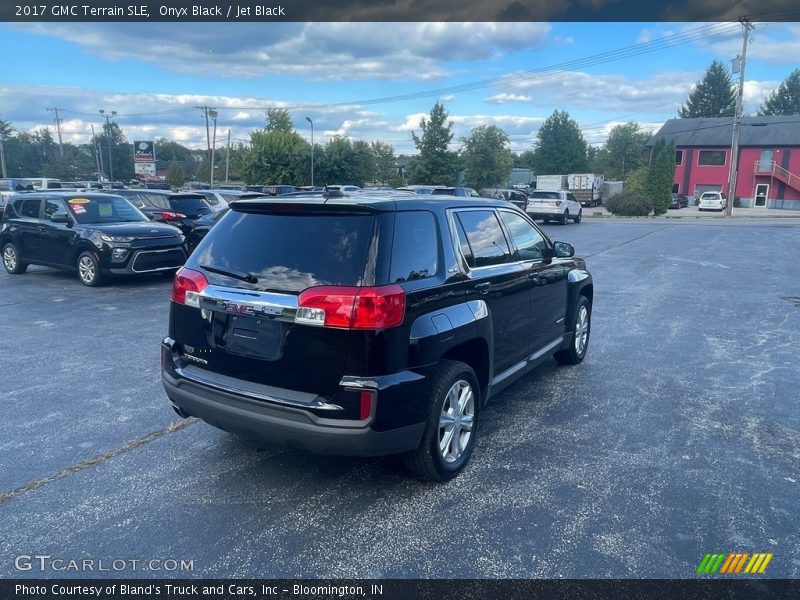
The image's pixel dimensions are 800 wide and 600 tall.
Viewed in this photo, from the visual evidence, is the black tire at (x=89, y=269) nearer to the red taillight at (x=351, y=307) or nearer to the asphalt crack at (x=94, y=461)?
the asphalt crack at (x=94, y=461)

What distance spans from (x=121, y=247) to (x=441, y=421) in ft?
30.1

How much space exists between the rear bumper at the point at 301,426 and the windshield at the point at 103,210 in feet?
31.0

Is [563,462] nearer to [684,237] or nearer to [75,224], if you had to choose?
[75,224]

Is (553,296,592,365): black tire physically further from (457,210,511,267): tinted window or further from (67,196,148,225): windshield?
(67,196,148,225): windshield

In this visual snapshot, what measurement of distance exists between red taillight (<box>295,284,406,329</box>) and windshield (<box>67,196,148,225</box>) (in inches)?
392

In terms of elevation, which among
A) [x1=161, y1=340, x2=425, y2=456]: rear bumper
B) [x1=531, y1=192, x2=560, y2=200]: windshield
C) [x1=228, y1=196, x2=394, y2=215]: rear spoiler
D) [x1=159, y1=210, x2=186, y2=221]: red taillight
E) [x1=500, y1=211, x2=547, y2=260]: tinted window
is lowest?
[x1=161, y1=340, x2=425, y2=456]: rear bumper

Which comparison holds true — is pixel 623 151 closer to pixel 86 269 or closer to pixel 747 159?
pixel 747 159

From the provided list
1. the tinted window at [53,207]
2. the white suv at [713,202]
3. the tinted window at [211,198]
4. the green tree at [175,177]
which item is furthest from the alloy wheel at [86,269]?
the white suv at [713,202]

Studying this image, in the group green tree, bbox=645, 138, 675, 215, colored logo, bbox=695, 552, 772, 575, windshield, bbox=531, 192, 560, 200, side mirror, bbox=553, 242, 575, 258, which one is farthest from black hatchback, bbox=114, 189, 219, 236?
green tree, bbox=645, 138, 675, 215

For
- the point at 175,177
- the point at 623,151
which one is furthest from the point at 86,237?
the point at 623,151

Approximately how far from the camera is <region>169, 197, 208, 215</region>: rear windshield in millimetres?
16344

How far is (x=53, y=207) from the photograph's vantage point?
11.8m

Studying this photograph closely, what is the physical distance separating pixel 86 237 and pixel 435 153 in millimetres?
43516

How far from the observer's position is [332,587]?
2.84 m
